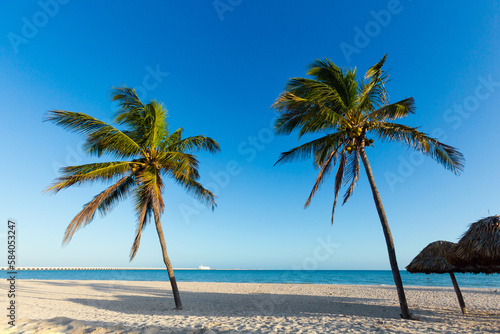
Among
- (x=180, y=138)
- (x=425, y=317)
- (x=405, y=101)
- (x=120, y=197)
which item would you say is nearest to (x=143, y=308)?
(x=120, y=197)

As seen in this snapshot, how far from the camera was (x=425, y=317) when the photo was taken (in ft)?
27.4

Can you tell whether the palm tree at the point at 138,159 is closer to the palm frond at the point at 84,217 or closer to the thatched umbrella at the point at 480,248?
the palm frond at the point at 84,217

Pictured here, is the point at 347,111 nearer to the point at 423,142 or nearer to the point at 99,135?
the point at 423,142

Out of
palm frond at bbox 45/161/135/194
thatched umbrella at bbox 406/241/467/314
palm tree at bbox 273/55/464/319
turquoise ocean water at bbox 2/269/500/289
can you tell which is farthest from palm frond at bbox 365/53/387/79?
turquoise ocean water at bbox 2/269/500/289

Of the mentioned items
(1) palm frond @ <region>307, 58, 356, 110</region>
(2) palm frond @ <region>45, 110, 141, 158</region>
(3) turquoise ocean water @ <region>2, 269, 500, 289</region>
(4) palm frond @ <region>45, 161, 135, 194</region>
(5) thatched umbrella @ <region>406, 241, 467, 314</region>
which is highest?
(1) palm frond @ <region>307, 58, 356, 110</region>

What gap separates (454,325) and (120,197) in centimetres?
1171

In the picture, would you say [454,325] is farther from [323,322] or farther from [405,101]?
[405,101]

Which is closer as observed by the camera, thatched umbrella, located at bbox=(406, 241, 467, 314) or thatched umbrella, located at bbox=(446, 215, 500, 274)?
thatched umbrella, located at bbox=(446, 215, 500, 274)

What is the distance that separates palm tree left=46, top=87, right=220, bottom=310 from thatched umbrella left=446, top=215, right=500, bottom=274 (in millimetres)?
8251

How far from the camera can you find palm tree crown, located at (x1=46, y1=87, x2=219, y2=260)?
28.1 ft

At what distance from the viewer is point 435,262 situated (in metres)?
9.31

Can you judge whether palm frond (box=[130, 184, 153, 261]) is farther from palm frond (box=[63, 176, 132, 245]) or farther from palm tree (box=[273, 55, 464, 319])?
palm tree (box=[273, 55, 464, 319])

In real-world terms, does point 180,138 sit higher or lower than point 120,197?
higher

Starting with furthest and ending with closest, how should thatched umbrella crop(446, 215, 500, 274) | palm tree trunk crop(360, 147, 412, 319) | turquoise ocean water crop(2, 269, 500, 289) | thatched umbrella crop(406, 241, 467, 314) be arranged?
turquoise ocean water crop(2, 269, 500, 289) < thatched umbrella crop(406, 241, 467, 314) < palm tree trunk crop(360, 147, 412, 319) < thatched umbrella crop(446, 215, 500, 274)
